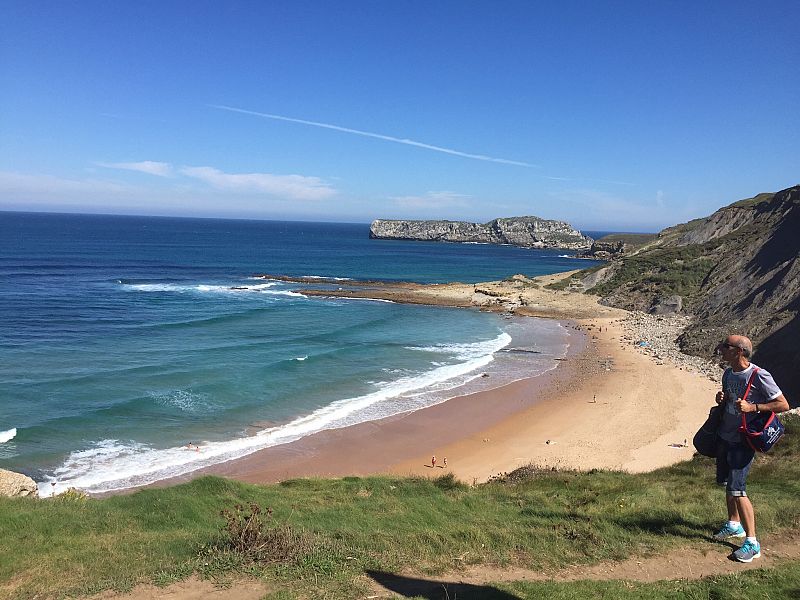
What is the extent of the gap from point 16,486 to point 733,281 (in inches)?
1907

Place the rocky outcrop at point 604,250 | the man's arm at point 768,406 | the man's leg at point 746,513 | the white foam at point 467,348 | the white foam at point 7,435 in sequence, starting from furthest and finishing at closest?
the rocky outcrop at point 604,250, the white foam at point 467,348, the white foam at point 7,435, the man's leg at point 746,513, the man's arm at point 768,406

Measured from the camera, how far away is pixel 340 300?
55.8 m

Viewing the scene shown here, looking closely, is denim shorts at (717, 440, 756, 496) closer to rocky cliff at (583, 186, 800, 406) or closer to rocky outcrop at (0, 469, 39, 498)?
rocky outcrop at (0, 469, 39, 498)

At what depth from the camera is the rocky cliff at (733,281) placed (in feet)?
101

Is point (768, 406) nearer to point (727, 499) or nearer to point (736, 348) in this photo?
point (736, 348)

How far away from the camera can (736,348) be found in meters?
5.65

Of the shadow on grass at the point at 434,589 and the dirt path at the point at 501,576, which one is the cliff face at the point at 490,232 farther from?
the shadow on grass at the point at 434,589

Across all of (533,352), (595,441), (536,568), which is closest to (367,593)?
(536,568)

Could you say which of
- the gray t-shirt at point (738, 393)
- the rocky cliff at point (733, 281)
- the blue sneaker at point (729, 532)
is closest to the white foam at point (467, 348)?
the rocky cliff at point (733, 281)

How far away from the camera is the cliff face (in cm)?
17188

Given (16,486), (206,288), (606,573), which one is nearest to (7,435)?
Result: (16,486)

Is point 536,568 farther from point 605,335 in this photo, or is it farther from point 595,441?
point 605,335

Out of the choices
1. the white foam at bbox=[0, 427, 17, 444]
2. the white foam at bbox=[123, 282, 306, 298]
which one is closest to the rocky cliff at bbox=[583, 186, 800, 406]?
the white foam at bbox=[0, 427, 17, 444]

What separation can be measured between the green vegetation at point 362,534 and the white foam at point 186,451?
20.5 feet
